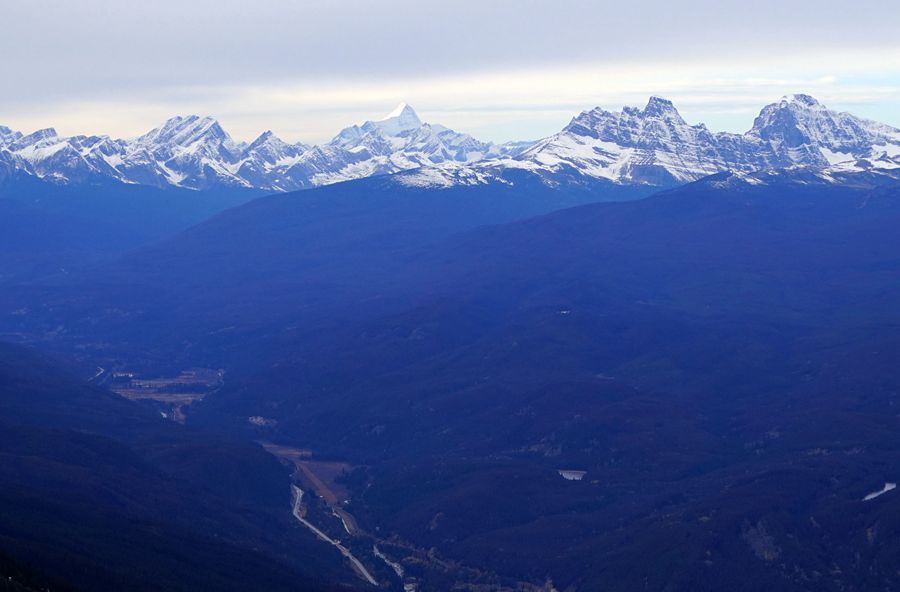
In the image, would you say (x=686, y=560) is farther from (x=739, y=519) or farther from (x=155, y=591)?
(x=155, y=591)

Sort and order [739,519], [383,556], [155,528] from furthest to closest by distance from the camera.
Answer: [383,556], [739,519], [155,528]

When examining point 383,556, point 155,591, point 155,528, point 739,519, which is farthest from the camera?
point 383,556

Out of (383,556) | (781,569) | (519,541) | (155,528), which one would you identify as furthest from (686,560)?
(155,528)

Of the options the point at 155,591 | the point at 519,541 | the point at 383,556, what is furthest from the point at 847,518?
the point at 155,591

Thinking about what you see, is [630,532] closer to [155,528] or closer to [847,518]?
[847,518]

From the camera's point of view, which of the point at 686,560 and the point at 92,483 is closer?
the point at 686,560

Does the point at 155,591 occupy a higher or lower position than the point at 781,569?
higher

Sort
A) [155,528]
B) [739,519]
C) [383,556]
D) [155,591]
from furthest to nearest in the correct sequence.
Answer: [383,556]
[739,519]
[155,528]
[155,591]

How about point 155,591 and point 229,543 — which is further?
point 229,543

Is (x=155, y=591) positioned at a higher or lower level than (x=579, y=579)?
higher
